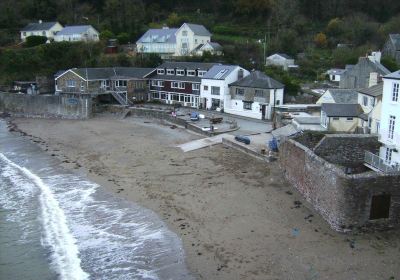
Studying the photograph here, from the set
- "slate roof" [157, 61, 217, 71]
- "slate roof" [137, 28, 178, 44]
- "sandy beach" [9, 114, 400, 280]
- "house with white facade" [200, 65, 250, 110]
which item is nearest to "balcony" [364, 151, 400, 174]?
"sandy beach" [9, 114, 400, 280]

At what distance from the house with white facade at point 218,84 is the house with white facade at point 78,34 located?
2535cm

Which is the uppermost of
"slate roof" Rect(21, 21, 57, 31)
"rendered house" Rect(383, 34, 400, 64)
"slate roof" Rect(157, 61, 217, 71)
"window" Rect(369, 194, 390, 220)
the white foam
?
"slate roof" Rect(21, 21, 57, 31)

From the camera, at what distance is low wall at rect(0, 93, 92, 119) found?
44281 mm

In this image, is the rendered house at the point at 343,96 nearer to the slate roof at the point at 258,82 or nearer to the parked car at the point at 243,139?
the slate roof at the point at 258,82

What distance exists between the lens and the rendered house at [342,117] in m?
28.0

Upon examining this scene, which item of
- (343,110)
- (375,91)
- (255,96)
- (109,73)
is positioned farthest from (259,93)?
(109,73)

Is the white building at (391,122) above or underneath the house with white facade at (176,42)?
underneath

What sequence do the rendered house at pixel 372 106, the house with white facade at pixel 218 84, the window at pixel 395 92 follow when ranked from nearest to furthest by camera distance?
1. the window at pixel 395 92
2. the rendered house at pixel 372 106
3. the house with white facade at pixel 218 84

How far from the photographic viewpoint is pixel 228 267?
47.8 ft

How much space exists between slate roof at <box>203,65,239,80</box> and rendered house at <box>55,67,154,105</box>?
8675 mm

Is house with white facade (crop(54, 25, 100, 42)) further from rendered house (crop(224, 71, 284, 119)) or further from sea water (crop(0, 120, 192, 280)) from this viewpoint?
sea water (crop(0, 120, 192, 280))

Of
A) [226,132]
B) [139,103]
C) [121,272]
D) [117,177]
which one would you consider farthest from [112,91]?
[121,272]

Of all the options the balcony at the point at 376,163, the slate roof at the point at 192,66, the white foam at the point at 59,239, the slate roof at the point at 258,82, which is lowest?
the white foam at the point at 59,239

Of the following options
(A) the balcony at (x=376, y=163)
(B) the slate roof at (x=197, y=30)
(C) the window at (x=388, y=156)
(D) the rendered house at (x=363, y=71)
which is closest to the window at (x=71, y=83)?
(B) the slate roof at (x=197, y=30)
